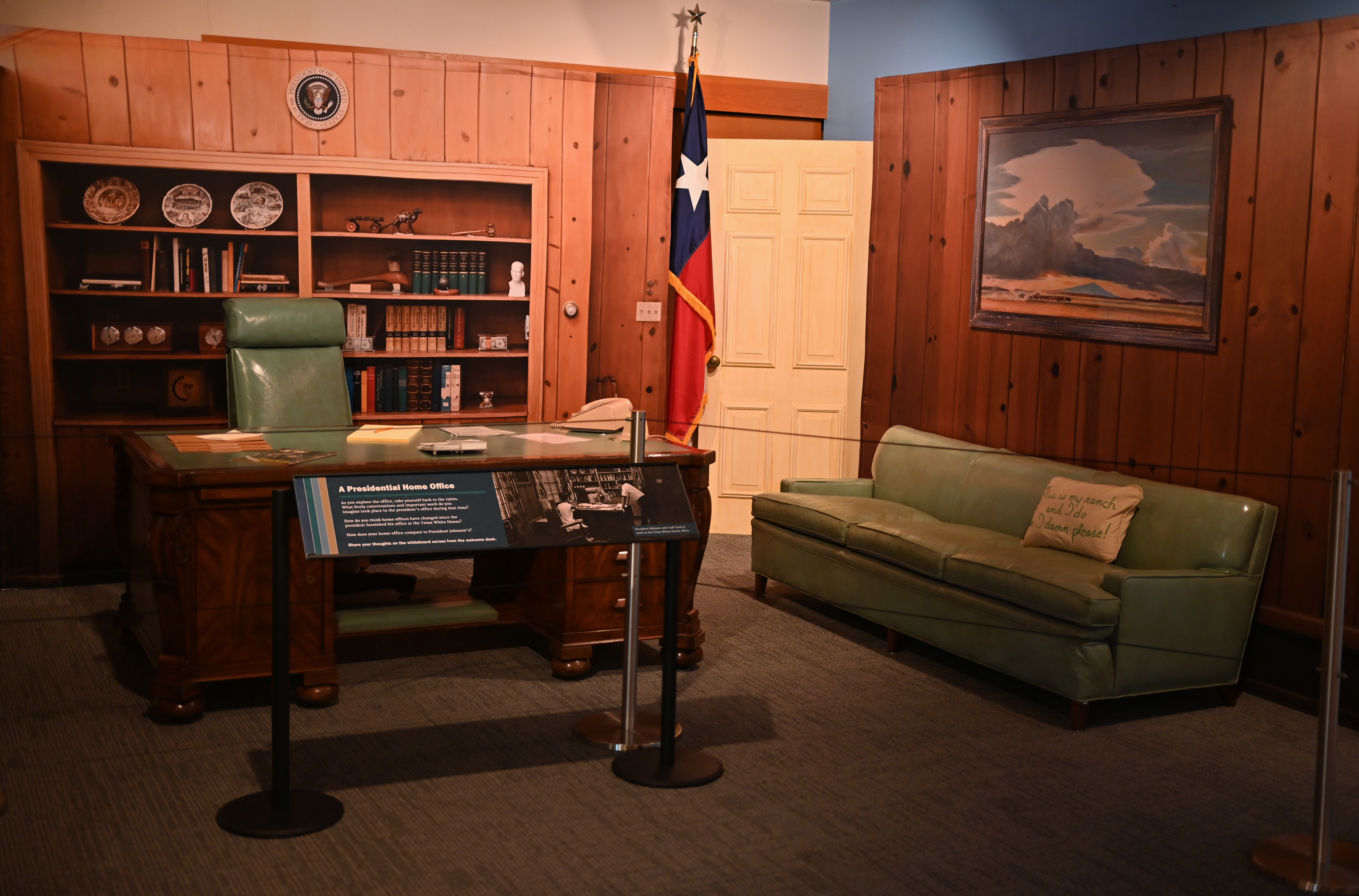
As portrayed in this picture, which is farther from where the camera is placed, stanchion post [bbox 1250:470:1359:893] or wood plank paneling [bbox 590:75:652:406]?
wood plank paneling [bbox 590:75:652:406]

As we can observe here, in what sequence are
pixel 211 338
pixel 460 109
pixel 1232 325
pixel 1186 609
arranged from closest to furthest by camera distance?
pixel 1186 609, pixel 1232 325, pixel 211 338, pixel 460 109

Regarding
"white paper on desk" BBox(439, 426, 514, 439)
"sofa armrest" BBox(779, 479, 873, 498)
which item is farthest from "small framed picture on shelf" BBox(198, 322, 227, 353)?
"sofa armrest" BBox(779, 479, 873, 498)

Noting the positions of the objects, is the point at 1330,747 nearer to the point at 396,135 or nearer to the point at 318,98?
the point at 396,135

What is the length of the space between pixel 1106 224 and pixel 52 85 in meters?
4.60

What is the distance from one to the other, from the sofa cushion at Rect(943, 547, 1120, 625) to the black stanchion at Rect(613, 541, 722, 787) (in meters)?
1.28

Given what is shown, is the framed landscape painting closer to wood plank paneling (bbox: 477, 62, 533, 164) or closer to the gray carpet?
the gray carpet

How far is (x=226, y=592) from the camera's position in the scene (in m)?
3.82

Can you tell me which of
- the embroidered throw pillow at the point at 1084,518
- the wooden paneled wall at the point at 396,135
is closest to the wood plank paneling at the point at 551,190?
the wooden paneled wall at the point at 396,135

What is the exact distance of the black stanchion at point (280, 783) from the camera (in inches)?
119

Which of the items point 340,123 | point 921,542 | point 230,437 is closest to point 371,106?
point 340,123

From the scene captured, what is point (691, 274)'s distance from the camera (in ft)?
21.5

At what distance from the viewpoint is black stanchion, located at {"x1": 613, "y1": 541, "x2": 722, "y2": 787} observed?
3.41 meters

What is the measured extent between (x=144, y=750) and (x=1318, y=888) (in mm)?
3178

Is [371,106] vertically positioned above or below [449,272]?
above
